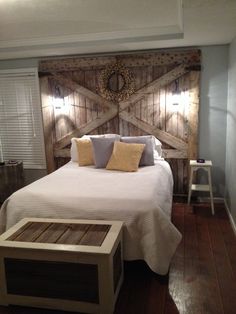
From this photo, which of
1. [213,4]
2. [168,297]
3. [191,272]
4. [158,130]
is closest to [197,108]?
[158,130]

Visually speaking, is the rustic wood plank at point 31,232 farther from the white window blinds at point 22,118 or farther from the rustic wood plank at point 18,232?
the white window blinds at point 22,118

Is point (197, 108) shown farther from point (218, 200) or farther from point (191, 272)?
point (191, 272)

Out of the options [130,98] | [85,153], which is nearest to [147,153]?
[85,153]

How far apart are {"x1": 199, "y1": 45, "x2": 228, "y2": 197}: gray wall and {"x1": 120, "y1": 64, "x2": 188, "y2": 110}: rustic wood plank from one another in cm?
32

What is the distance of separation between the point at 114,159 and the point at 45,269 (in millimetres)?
1761

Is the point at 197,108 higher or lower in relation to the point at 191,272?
higher

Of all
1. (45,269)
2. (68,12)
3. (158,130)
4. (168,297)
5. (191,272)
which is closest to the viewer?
(45,269)

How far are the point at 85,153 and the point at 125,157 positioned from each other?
62 cm

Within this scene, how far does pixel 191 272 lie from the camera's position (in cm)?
247

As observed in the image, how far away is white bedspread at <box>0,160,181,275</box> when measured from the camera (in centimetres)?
231

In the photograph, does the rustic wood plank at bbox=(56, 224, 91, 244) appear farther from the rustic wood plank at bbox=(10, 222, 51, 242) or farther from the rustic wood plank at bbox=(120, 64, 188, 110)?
the rustic wood plank at bbox=(120, 64, 188, 110)

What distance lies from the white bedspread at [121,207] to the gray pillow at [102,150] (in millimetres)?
557

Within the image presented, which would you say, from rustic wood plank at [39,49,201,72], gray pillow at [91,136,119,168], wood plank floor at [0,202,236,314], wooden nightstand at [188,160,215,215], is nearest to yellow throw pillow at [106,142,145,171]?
gray pillow at [91,136,119,168]

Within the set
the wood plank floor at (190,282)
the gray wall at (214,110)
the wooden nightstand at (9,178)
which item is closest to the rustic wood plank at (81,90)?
the gray wall at (214,110)
